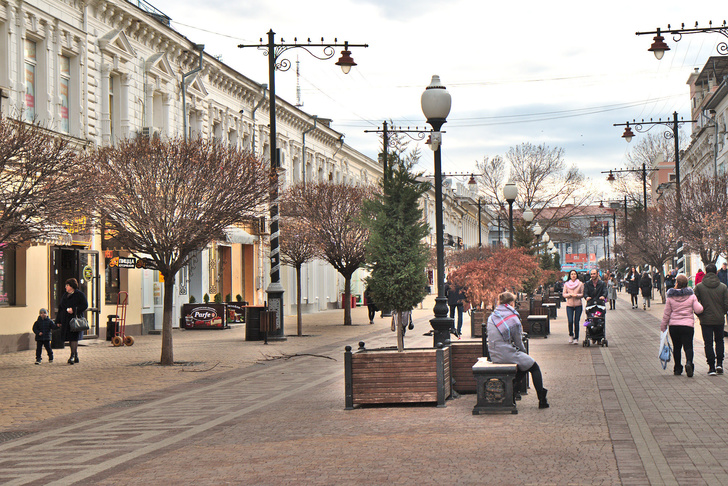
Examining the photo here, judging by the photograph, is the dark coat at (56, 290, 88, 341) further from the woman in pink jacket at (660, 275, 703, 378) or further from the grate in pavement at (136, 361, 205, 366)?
the woman in pink jacket at (660, 275, 703, 378)

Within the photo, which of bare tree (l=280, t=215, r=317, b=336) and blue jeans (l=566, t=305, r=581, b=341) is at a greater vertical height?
bare tree (l=280, t=215, r=317, b=336)

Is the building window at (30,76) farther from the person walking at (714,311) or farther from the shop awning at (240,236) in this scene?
the person walking at (714,311)

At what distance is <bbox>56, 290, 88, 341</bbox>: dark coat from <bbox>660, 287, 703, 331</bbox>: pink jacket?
35.2ft

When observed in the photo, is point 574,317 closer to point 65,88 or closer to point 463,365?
point 463,365

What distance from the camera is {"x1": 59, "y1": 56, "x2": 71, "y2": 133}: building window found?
2439 cm

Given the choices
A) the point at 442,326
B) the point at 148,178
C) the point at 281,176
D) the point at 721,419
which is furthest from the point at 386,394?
the point at 281,176

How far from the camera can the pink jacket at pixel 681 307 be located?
13.9 m

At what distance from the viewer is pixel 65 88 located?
974 inches

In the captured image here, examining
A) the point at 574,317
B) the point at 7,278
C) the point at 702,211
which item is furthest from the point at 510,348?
the point at 702,211

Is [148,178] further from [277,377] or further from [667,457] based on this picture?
[667,457]

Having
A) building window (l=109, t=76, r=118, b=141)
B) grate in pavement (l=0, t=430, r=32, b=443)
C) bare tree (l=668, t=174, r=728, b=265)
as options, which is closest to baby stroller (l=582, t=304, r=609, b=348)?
grate in pavement (l=0, t=430, r=32, b=443)

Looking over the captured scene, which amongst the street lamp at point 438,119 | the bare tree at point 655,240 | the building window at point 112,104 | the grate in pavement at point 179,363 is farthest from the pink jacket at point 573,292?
the bare tree at point 655,240

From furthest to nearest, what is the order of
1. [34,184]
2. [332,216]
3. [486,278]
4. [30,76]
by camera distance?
1. [332,216]
2. [486,278]
3. [30,76]
4. [34,184]

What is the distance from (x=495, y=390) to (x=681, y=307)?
470 centimetres
